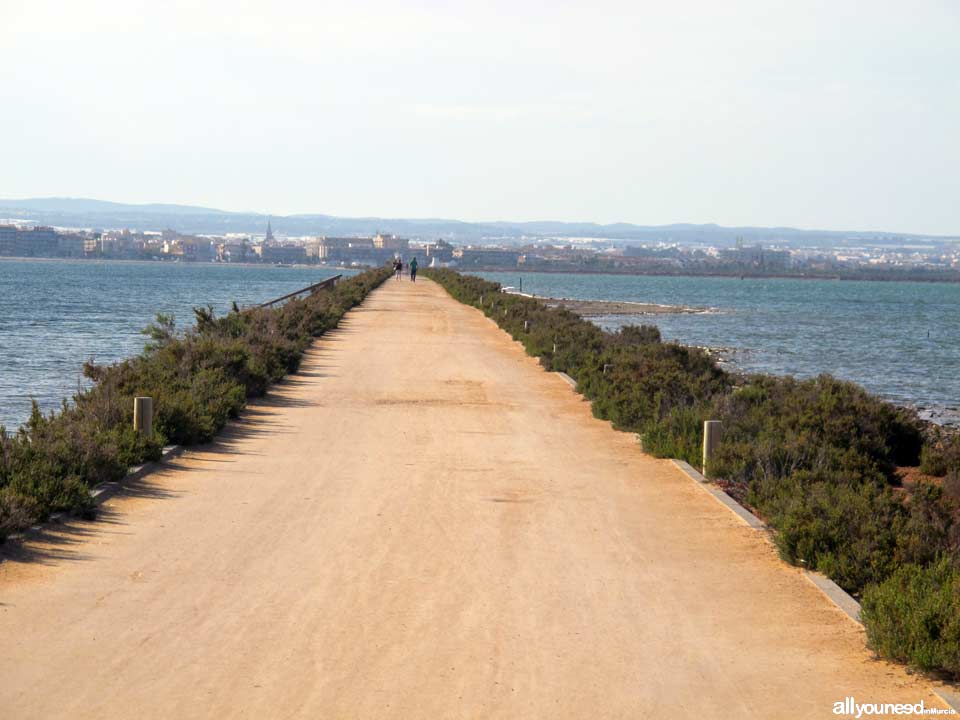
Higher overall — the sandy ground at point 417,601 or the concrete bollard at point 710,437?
the concrete bollard at point 710,437

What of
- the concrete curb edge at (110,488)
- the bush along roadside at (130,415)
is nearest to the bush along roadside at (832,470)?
the bush along roadside at (130,415)

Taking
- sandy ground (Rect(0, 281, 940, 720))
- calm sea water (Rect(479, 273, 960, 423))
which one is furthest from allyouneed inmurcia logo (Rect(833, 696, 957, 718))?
calm sea water (Rect(479, 273, 960, 423))

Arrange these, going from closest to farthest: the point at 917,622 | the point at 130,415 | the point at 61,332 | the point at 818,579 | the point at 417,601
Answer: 1. the point at 917,622
2. the point at 417,601
3. the point at 818,579
4. the point at 130,415
5. the point at 61,332

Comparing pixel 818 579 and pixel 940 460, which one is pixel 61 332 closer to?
pixel 940 460

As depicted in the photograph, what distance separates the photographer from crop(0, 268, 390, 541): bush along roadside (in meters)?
10.8

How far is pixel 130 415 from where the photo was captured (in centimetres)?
1443

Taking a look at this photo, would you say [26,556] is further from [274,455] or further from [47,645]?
[274,455]

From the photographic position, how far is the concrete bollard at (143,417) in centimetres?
1382

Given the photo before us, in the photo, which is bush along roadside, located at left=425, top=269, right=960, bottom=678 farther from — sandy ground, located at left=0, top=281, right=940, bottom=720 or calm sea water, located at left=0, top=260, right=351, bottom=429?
calm sea water, located at left=0, top=260, right=351, bottom=429

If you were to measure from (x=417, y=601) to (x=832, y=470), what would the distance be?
558cm

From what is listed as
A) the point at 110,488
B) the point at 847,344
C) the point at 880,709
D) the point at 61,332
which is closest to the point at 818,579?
the point at 880,709

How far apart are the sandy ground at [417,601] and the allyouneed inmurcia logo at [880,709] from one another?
0.10 meters

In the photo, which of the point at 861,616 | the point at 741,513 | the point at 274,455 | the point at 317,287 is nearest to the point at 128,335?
the point at 317,287

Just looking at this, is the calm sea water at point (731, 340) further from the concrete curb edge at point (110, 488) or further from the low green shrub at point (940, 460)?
→ the low green shrub at point (940, 460)
